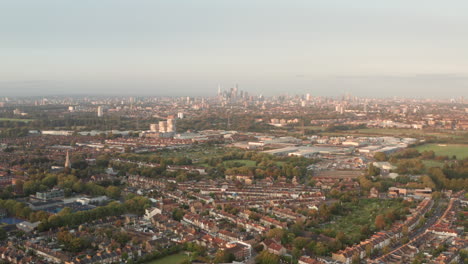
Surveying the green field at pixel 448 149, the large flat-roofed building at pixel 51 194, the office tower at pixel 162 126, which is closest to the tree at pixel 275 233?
the large flat-roofed building at pixel 51 194

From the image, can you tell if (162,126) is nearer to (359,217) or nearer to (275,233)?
(359,217)

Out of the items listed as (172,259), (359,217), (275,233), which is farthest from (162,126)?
(172,259)

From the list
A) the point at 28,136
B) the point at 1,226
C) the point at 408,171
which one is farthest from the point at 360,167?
the point at 28,136

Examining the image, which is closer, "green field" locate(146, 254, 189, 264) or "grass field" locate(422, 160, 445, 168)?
"green field" locate(146, 254, 189, 264)

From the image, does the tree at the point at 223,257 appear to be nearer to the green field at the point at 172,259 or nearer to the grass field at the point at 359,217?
the green field at the point at 172,259

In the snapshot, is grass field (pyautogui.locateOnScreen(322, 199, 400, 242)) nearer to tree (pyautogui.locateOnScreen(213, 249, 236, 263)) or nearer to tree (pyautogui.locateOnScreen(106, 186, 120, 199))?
tree (pyautogui.locateOnScreen(213, 249, 236, 263))

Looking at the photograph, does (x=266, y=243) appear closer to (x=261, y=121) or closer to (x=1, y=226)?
(x=1, y=226)

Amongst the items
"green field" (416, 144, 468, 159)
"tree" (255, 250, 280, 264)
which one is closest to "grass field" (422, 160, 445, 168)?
"green field" (416, 144, 468, 159)
